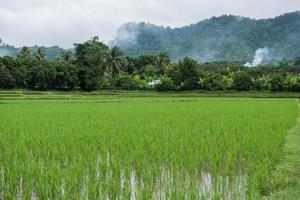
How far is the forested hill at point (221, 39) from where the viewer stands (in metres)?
109

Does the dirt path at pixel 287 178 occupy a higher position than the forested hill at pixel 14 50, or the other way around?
the forested hill at pixel 14 50

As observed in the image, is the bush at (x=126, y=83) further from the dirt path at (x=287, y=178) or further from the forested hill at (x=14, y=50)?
the forested hill at (x=14, y=50)

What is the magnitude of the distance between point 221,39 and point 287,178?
116956 mm

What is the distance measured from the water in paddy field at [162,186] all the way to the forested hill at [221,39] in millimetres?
97963

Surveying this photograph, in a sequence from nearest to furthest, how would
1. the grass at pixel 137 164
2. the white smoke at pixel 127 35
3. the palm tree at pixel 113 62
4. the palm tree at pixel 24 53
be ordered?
1. the grass at pixel 137 164
2. the palm tree at pixel 113 62
3. the palm tree at pixel 24 53
4. the white smoke at pixel 127 35

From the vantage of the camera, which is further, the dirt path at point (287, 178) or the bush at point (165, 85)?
the bush at point (165, 85)

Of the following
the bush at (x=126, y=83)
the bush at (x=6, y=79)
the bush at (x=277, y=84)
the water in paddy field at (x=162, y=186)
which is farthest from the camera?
the bush at (x=126, y=83)

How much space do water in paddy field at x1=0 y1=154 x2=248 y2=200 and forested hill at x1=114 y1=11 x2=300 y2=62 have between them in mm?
97963

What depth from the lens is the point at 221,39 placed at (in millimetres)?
119250

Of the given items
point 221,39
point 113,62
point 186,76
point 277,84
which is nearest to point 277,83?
point 277,84

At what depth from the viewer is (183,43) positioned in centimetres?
11850

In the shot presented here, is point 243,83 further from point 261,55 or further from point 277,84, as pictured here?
point 261,55

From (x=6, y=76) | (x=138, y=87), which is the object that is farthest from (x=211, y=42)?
(x=6, y=76)

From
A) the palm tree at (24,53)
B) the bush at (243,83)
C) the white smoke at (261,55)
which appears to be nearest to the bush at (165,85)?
the bush at (243,83)
